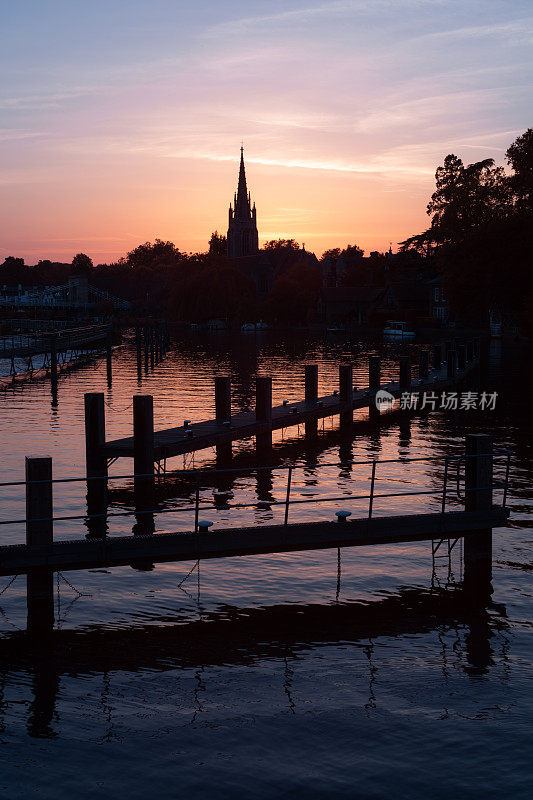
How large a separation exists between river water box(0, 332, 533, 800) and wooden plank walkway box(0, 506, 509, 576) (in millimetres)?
832

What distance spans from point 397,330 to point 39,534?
12424cm

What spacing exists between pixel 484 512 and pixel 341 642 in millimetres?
3972

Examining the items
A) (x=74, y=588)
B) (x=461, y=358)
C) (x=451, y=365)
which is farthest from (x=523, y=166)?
(x=74, y=588)

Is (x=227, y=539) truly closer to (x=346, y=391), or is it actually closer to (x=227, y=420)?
(x=227, y=420)

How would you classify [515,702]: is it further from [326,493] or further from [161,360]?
[161,360]

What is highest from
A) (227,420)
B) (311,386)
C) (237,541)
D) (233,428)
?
(311,386)

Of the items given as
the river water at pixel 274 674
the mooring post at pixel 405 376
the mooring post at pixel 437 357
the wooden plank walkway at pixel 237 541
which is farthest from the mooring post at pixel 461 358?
the wooden plank walkway at pixel 237 541

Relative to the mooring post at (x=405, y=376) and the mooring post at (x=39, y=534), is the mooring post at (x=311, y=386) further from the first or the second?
the mooring post at (x=39, y=534)

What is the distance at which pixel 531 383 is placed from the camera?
60.2m

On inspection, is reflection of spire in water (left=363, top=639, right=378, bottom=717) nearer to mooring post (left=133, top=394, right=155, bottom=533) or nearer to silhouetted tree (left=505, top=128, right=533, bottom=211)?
mooring post (left=133, top=394, right=155, bottom=533)

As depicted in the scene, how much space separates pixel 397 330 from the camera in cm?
13600

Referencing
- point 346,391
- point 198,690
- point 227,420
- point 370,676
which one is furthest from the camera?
point 346,391

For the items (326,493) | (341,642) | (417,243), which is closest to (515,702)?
(341,642)

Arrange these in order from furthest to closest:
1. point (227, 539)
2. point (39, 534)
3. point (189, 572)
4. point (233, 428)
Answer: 1. point (233, 428)
2. point (189, 572)
3. point (227, 539)
4. point (39, 534)
